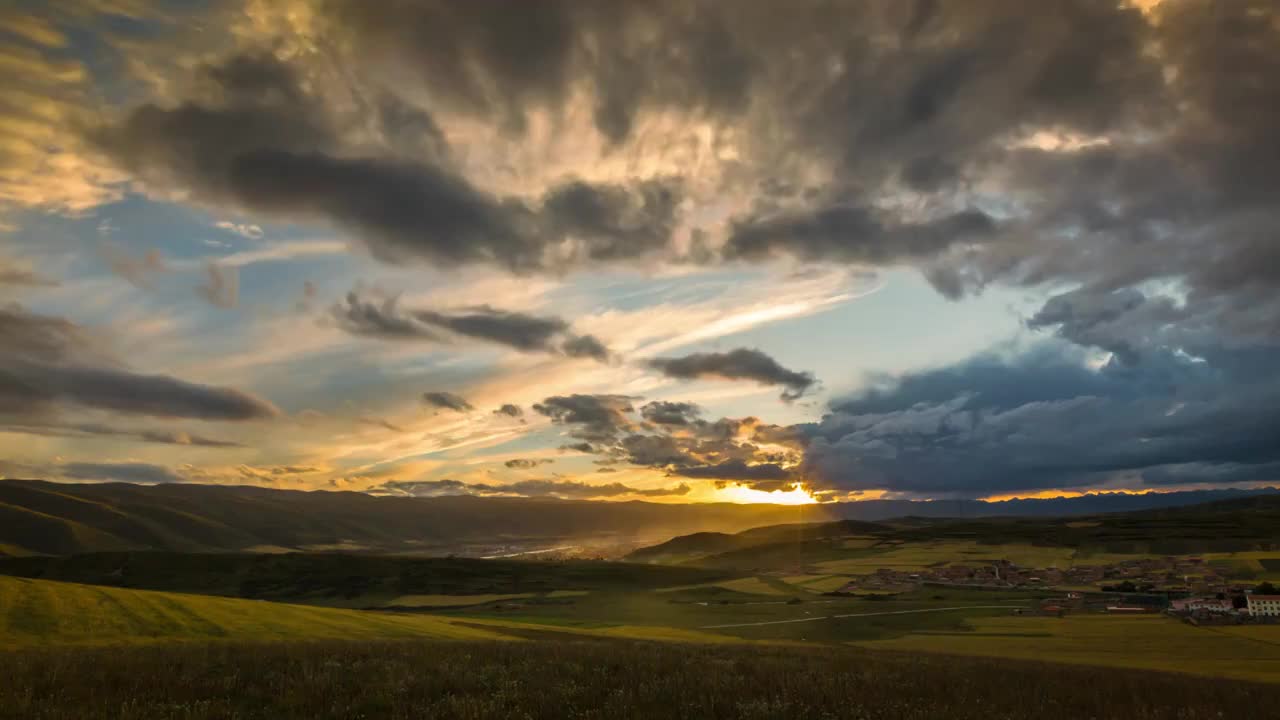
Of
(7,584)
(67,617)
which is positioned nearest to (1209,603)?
(67,617)

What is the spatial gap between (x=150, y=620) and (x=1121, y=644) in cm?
6563

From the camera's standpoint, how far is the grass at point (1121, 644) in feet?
122

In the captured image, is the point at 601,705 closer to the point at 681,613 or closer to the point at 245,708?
the point at 245,708

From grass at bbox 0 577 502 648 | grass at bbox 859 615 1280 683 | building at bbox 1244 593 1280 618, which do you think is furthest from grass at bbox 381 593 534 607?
building at bbox 1244 593 1280 618

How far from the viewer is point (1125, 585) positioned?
376 ft

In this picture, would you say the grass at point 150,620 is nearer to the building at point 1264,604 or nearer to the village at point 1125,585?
the village at point 1125,585

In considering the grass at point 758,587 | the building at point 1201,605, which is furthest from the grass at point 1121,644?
the grass at point 758,587

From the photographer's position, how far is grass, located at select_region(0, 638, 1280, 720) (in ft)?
39.6

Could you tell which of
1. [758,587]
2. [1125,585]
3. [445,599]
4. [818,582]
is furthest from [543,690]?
[818,582]

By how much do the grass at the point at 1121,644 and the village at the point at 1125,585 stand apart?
1117 cm

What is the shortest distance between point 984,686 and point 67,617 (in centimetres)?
4087

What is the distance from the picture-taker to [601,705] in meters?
12.8

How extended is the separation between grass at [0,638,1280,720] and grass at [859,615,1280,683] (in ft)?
75.0

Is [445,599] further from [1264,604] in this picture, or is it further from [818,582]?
[1264,604]
